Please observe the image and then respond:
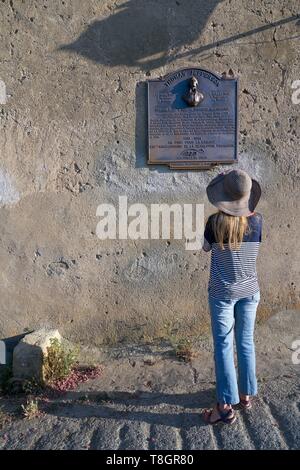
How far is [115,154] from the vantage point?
4.63m

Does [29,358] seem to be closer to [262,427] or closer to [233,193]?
[262,427]

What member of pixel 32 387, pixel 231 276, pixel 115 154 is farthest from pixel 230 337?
pixel 115 154

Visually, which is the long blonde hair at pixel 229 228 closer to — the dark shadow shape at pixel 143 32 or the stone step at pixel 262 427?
the stone step at pixel 262 427

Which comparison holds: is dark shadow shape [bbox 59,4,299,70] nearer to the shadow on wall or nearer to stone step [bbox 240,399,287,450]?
the shadow on wall

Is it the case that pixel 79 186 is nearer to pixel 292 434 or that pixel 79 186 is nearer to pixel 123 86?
pixel 123 86

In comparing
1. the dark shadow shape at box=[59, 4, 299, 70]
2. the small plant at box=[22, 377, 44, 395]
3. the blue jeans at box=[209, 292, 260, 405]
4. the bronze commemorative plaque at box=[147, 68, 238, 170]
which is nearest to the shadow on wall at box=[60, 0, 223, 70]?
the dark shadow shape at box=[59, 4, 299, 70]

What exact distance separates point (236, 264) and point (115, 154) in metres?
1.89

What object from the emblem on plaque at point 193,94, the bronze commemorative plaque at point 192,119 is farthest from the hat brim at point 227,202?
the emblem on plaque at point 193,94

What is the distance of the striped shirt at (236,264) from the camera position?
3.35 m

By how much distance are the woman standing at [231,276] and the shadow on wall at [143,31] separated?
1842mm

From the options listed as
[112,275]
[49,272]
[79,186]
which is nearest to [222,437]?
[112,275]

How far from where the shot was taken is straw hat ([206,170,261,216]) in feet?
10.5

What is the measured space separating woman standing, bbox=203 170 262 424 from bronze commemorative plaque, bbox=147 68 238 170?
1241mm

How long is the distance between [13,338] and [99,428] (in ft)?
5.26
